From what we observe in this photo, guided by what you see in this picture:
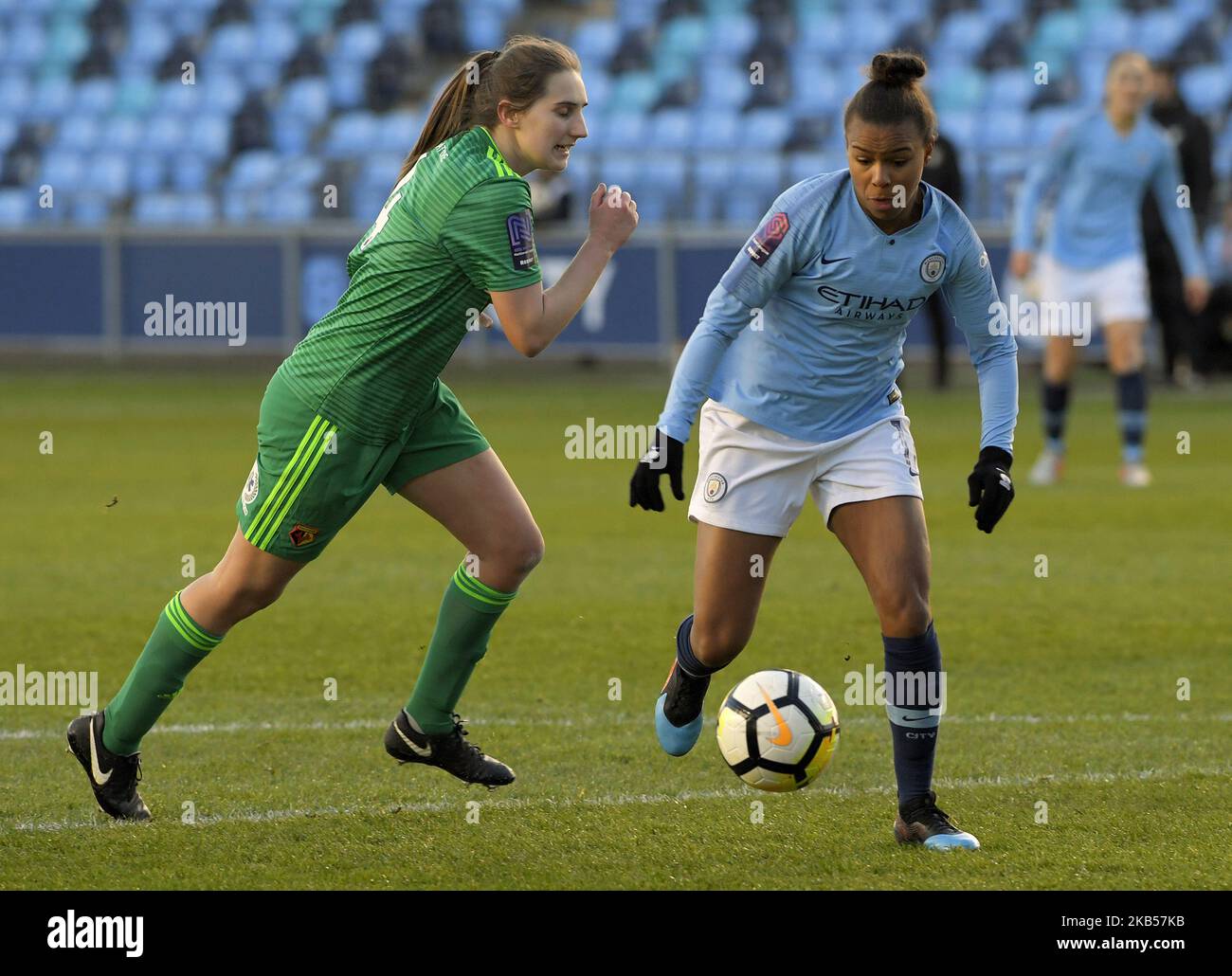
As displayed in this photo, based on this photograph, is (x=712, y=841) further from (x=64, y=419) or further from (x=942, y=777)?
(x=64, y=419)

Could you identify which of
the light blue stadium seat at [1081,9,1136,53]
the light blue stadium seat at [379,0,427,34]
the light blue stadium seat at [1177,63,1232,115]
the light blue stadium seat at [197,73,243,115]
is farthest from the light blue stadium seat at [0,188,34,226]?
the light blue stadium seat at [1177,63,1232,115]

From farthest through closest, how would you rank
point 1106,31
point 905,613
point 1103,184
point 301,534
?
point 1106,31
point 1103,184
point 301,534
point 905,613

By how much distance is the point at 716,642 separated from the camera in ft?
17.2

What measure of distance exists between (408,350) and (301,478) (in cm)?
40

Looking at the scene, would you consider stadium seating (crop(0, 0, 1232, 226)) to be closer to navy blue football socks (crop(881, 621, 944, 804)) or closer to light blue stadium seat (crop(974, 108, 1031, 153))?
light blue stadium seat (crop(974, 108, 1031, 153))

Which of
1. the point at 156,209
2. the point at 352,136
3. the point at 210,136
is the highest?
the point at 210,136

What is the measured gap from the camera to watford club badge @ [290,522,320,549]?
4.78m

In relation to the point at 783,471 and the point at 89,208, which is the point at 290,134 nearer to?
the point at 89,208

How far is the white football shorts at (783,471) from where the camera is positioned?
486cm

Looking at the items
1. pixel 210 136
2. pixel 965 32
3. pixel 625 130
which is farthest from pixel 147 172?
pixel 965 32

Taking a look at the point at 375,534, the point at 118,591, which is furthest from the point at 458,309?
the point at 375,534

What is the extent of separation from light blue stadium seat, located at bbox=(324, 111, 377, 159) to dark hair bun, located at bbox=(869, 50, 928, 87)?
1941 cm

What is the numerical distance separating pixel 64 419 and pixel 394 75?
9.60 meters
